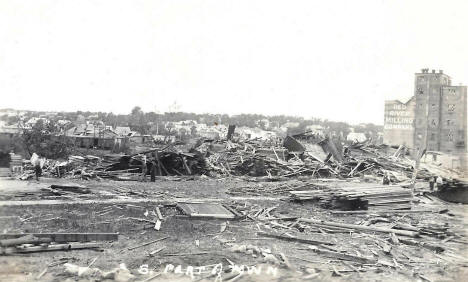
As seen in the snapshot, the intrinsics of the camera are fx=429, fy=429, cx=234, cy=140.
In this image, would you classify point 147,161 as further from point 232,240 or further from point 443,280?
point 443,280

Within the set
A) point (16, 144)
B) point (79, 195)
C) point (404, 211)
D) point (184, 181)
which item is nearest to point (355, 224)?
point (404, 211)

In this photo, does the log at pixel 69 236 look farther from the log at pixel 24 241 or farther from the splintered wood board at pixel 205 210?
the splintered wood board at pixel 205 210

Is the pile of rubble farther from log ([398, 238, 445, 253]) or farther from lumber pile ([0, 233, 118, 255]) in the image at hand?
log ([398, 238, 445, 253])

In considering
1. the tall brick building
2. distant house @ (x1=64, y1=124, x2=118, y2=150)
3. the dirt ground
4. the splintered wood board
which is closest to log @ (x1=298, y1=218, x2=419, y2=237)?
the dirt ground

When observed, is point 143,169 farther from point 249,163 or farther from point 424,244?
point 424,244

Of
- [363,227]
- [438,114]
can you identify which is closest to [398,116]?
[438,114]

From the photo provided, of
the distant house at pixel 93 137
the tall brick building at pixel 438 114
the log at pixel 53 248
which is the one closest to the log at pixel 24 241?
the log at pixel 53 248
